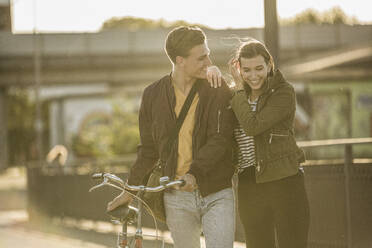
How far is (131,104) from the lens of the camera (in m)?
29.5

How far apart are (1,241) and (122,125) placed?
13369mm

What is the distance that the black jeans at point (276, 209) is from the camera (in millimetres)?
4785

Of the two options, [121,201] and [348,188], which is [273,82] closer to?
[121,201]

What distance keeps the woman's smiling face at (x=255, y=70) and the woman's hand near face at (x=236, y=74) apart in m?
0.14

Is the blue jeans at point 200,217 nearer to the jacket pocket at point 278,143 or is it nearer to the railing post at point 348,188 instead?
the jacket pocket at point 278,143

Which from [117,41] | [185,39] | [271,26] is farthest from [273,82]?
[117,41]

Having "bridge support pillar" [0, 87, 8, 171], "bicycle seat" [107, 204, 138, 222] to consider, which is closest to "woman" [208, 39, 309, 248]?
"bicycle seat" [107, 204, 138, 222]

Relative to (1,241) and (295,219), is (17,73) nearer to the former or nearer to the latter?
(1,241)

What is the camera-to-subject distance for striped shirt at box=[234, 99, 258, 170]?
4.91 metres

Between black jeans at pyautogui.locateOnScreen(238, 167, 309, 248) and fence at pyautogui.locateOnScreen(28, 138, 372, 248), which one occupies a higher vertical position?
black jeans at pyautogui.locateOnScreen(238, 167, 309, 248)

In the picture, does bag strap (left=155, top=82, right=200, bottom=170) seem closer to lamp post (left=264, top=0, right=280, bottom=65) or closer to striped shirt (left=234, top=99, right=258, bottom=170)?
striped shirt (left=234, top=99, right=258, bottom=170)

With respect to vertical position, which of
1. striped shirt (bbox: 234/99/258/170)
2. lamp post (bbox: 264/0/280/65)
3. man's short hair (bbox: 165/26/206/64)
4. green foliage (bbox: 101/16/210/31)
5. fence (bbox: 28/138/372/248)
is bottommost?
fence (bbox: 28/138/372/248)

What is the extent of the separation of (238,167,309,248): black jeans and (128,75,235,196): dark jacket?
5.8 inches

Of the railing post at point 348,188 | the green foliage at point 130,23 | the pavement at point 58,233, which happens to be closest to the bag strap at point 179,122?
the railing post at point 348,188
